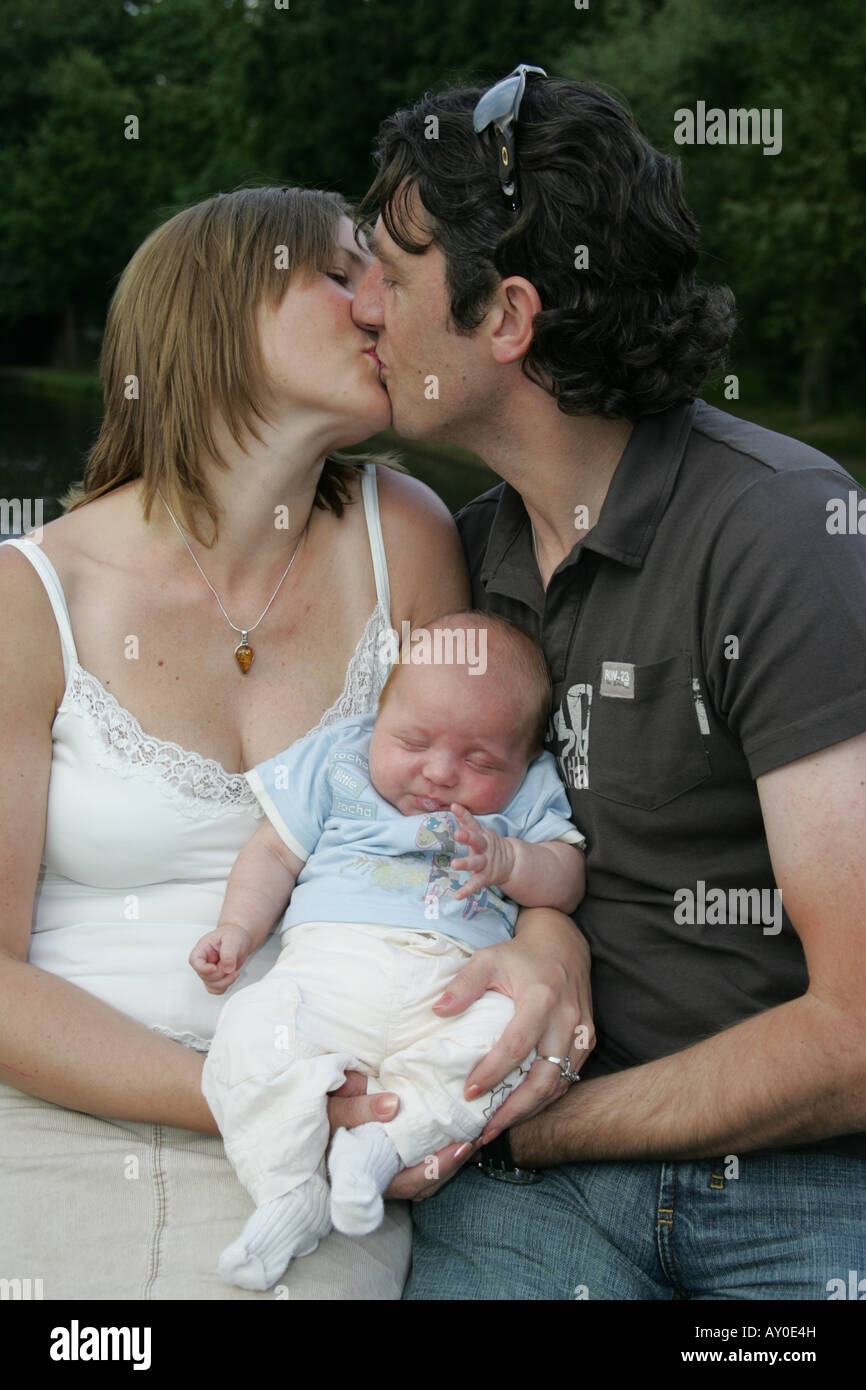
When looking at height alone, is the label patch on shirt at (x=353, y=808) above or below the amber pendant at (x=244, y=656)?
below

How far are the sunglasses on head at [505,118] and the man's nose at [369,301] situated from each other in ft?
1.06

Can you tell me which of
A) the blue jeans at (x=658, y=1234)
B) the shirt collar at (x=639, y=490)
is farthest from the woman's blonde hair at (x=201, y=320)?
the blue jeans at (x=658, y=1234)

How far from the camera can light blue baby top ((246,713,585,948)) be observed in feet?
8.24

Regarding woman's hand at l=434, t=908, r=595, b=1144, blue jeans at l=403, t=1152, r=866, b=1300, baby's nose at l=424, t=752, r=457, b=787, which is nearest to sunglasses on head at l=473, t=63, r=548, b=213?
baby's nose at l=424, t=752, r=457, b=787

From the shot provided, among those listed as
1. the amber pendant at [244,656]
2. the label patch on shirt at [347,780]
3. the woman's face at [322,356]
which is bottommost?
the label patch on shirt at [347,780]

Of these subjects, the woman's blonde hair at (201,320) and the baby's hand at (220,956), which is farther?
the woman's blonde hair at (201,320)

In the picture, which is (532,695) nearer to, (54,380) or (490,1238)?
(490,1238)

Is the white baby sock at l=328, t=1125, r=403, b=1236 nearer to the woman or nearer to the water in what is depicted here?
the woman

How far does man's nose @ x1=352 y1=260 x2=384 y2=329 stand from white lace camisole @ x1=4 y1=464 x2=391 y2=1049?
30.9 inches

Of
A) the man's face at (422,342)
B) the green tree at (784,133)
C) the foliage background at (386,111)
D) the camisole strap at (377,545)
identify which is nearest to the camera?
the man's face at (422,342)

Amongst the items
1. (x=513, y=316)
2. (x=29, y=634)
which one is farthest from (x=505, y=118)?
(x=29, y=634)

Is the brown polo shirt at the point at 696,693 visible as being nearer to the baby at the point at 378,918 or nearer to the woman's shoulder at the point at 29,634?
the baby at the point at 378,918

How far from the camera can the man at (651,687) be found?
2.26 metres
